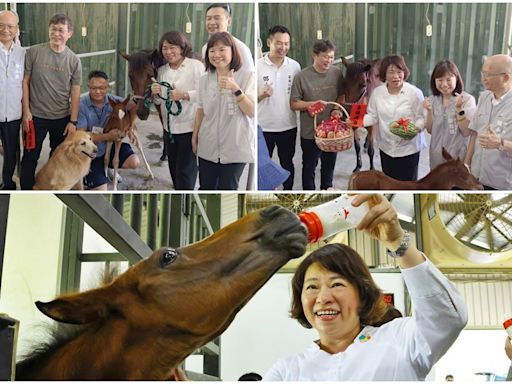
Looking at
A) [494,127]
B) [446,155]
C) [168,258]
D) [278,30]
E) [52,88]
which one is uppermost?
[278,30]

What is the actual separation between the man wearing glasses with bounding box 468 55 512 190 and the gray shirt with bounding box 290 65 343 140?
53 centimetres

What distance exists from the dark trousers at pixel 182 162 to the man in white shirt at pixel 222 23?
0.32 meters

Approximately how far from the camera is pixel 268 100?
117 inches

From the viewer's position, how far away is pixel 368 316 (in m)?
2.48

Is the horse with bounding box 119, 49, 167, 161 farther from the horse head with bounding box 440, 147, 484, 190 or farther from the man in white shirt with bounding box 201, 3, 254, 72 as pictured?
the horse head with bounding box 440, 147, 484, 190

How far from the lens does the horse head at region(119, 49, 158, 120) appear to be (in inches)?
115

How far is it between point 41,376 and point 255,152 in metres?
1.12

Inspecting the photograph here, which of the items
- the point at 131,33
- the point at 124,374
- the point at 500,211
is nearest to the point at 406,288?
the point at 500,211

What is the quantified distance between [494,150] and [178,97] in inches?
46.5

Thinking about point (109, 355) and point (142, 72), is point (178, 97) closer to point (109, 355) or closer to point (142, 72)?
point (142, 72)

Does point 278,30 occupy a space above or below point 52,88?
above

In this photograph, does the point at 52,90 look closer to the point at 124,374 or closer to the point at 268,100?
the point at 268,100

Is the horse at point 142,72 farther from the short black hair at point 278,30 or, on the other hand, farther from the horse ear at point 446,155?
the horse ear at point 446,155

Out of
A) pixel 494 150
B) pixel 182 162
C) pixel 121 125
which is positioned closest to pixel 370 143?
pixel 494 150
